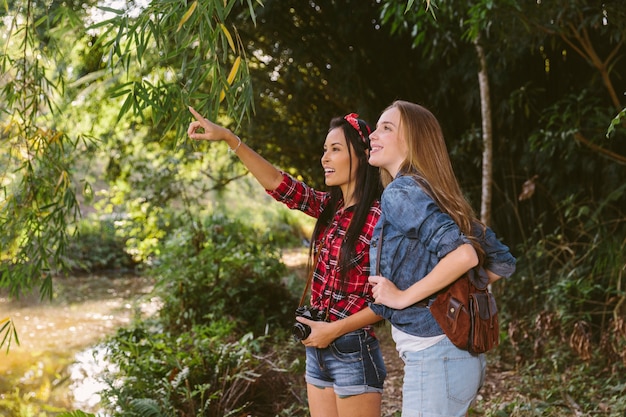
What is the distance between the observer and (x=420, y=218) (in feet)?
4.94

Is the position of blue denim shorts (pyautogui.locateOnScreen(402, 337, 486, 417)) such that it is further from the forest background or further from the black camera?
the forest background

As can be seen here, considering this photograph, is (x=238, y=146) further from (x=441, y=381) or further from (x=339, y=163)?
(x=441, y=381)

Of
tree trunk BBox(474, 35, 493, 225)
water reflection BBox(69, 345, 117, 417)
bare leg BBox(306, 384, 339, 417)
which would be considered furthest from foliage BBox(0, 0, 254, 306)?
tree trunk BBox(474, 35, 493, 225)

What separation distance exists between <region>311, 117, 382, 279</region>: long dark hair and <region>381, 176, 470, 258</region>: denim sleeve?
362 mm

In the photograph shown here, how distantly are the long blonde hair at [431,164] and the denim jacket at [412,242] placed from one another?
2.1 inches

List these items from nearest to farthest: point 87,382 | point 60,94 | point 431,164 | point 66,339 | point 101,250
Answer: point 431,164
point 60,94
point 87,382
point 66,339
point 101,250

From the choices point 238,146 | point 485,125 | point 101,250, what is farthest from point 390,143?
point 101,250

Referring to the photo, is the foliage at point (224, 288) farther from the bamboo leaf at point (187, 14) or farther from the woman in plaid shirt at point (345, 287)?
the bamboo leaf at point (187, 14)

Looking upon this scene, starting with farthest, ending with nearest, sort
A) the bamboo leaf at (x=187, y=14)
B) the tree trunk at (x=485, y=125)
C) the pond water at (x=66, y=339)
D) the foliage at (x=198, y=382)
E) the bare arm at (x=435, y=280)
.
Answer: the pond water at (x=66, y=339) < the tree trunk at (x=485, y=125) < the foliage at (x=198, y=382) < the bamboo leaf at (x=187, y=14) < the bare arm at (x=435, y=280)

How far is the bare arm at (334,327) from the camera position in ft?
6.20

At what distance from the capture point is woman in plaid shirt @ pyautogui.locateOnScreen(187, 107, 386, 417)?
189 cm

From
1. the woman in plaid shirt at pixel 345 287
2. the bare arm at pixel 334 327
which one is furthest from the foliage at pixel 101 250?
the bare arm at pixel 334 327

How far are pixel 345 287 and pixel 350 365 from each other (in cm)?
22

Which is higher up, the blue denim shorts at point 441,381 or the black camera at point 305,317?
the black camera at point 305,317
